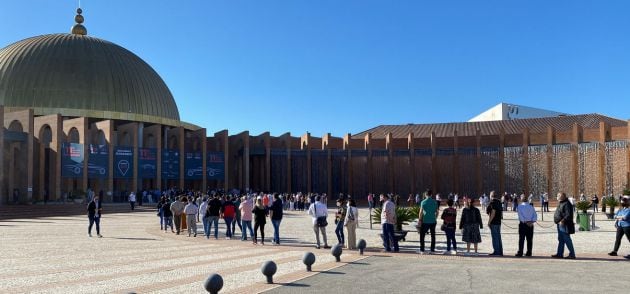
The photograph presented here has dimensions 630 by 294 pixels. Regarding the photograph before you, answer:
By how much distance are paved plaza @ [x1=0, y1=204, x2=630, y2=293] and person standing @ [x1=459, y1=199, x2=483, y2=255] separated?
0.47 metres

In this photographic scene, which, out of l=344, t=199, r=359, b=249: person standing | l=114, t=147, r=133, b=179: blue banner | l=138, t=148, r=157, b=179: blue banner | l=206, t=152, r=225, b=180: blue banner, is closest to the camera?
l=344, t=199, r=359, b=249: person standing

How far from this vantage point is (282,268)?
35.8 feet

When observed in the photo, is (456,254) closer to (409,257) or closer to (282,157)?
(409,257)

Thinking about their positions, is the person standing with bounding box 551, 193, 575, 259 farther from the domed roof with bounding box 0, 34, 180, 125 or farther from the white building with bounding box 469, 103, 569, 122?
the white building with bounding box 469, 103, 569, 122

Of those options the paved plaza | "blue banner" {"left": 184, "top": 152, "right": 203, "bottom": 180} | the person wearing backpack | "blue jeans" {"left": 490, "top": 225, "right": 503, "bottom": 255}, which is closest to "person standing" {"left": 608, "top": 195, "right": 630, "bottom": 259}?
the paved plaza

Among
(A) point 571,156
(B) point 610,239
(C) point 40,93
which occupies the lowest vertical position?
(B) point 610,239

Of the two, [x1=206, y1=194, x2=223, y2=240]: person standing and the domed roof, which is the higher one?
the domed roof

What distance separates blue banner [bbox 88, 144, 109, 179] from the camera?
40781 mm

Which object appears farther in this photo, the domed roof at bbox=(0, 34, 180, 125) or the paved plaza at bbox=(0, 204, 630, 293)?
the domed roof at bbox=(0, 34, 180, 125)

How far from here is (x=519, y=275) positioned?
988 centimetres

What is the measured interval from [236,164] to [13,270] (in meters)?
44.8

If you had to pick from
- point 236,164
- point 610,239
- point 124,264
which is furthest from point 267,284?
point 236,164

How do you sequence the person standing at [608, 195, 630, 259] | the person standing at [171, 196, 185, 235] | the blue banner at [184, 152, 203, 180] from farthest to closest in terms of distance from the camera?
the blue banner at [184, 152, 203, 180] < the person standing at [171, 196, 185, 235] < the person standing at [608, 195, 630, 259]

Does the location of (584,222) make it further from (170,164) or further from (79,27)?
(79,27)
